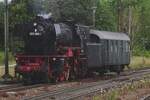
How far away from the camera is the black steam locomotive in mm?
25688

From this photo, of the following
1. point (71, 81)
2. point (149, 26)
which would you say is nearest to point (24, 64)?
point (71, 81)

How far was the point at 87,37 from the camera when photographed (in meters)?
29.4

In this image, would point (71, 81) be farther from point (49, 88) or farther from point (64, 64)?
point (49, 88)

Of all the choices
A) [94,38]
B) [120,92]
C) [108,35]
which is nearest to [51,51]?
[94,38]

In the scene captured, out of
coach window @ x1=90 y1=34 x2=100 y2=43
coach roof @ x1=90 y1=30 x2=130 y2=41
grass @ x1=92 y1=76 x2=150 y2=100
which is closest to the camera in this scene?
grass @ x1=92 y1=76 x2=150 y2=100

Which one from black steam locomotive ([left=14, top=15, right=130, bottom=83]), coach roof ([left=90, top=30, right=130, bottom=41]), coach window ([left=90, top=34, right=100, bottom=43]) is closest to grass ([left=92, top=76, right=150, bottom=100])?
black steam locomotive ([left=14, top=15, right=130, bottom=83])

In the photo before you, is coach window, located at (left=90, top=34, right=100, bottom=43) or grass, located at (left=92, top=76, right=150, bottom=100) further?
coach window, located at (left=90, top=34, right=100, bottom=43)

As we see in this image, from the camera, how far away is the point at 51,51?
25.9 m

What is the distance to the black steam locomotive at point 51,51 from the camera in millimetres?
25688

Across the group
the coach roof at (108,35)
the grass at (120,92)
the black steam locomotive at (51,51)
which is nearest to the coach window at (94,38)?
the coach roof at (108,35)

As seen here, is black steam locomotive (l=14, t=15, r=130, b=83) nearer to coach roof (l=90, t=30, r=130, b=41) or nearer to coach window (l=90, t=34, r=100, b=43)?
coach window (l=90, t=34, r=100, b=43)

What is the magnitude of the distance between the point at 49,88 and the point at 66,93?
258 centimetres

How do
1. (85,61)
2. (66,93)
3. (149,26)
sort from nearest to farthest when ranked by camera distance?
(66,93) → (85,61) → (149,26)

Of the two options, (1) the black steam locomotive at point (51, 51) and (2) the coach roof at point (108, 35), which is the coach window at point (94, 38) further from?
(1) the black steam locomotive at point (51, 51)
